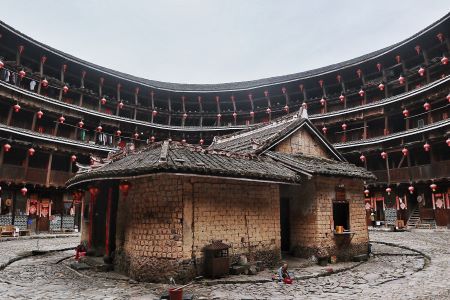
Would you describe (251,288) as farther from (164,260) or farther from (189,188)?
(189,188)

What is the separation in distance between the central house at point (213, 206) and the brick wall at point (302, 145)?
0.07 meters

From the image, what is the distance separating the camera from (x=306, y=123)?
54.6 feet

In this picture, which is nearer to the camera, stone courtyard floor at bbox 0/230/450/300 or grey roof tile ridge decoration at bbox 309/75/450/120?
stone courtyard floor at bbox 0/230/450/300

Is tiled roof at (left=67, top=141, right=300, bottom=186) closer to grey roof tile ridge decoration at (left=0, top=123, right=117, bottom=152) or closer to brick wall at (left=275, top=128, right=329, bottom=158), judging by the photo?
brick wall at (left=275, top=128, right=329, bottom=158)

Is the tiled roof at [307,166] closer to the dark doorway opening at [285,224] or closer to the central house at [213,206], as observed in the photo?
the central house at [213,206]

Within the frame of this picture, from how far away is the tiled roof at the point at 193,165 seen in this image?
364 inches

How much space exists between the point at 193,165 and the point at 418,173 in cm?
2516

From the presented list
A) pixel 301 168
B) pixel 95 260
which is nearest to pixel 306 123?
pixel 301 168

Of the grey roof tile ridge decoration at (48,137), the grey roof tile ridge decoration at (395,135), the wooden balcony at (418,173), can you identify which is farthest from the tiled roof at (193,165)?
the grey roof tile ridge decoration at (395,135)

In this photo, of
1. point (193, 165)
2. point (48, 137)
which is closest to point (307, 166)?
point (193, 165)

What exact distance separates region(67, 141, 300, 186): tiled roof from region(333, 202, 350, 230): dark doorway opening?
11.8 ft

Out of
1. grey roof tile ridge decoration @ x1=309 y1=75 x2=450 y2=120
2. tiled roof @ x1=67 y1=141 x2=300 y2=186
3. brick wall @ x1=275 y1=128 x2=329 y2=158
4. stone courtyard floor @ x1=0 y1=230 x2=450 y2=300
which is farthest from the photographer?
grey roof tile ridge decoration @ x1=309 y1=75 x2=450 y2=120

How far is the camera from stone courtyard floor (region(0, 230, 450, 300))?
842 centimetres

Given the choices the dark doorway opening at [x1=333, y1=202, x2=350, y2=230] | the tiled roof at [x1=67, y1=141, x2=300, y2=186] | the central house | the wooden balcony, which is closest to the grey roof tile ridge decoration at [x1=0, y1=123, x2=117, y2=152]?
the central house
